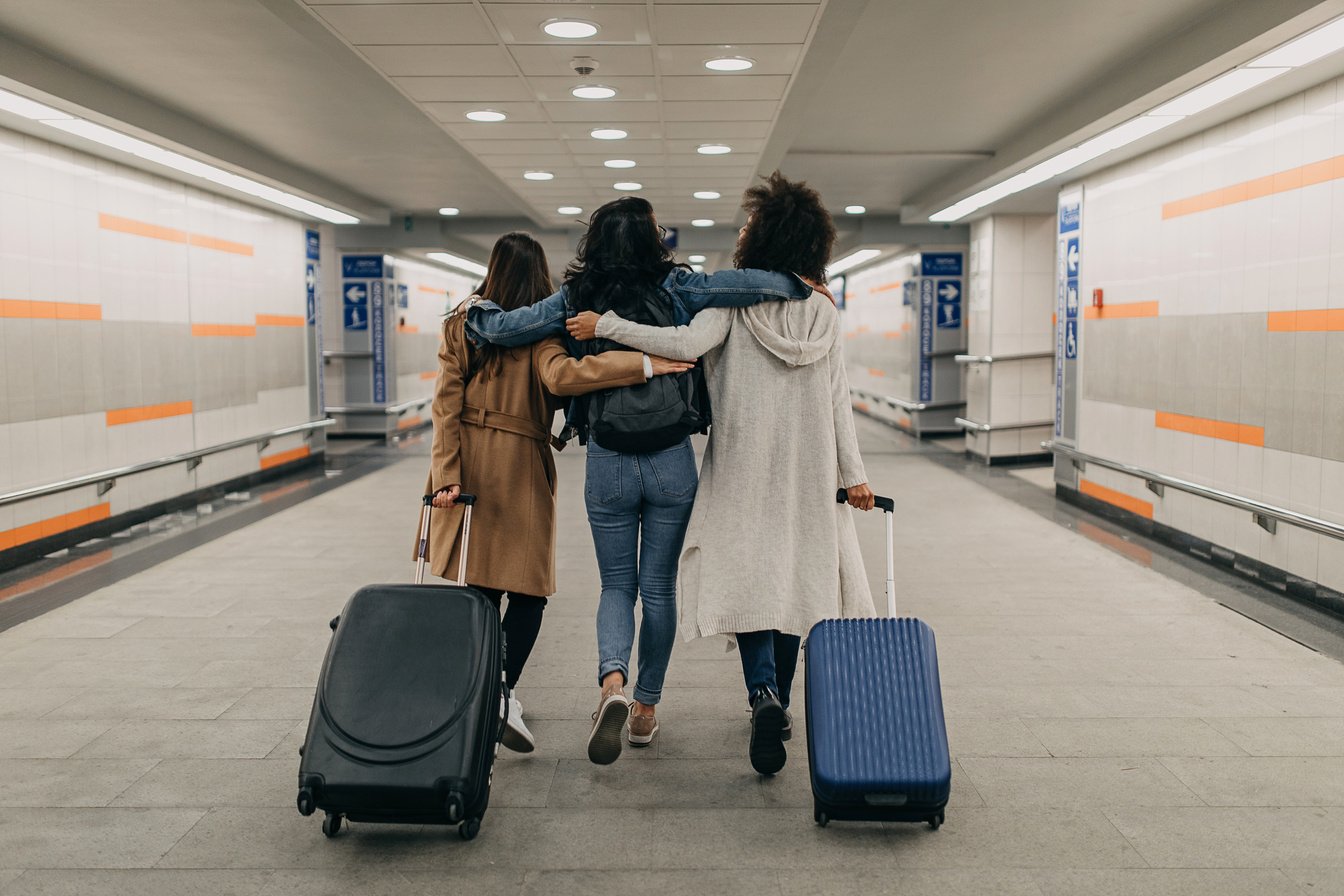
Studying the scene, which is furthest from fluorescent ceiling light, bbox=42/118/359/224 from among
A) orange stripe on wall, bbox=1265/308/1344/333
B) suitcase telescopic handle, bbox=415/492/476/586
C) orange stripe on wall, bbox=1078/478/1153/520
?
orange stripe on wall, bbox=1078/478/1153/520

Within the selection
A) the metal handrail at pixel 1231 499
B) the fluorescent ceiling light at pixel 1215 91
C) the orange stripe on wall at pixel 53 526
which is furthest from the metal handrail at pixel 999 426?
the orange stripe on wall at pixel 53 526

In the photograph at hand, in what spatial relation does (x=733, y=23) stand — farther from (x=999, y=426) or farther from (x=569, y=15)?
(x=999, y=426)

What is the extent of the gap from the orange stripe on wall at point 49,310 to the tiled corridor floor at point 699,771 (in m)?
2.07

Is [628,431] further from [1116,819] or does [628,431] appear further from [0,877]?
[0,877]

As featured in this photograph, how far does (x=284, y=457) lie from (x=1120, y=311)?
7.84m

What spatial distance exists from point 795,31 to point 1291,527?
138 inches

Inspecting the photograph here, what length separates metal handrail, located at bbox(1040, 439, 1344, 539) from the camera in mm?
5305

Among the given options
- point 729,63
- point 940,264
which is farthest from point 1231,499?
point 940,264

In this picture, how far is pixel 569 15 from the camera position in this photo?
5082mm

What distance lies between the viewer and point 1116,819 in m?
2.89

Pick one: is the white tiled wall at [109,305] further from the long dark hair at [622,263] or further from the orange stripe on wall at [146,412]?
the long dark hair at [622,263]

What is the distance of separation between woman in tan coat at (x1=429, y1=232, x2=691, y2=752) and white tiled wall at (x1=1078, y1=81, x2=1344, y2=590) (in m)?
4.00

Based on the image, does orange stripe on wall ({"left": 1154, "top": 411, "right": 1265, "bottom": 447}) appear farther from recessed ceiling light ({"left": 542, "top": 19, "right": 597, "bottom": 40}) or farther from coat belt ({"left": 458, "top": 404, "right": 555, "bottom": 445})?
coat belt ({"left": 458, "top": 404, "right": 555, "bottom": 445})

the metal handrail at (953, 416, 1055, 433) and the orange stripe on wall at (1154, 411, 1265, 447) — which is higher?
the orange stripe on wall at (1154, 411, 1265, 447)
